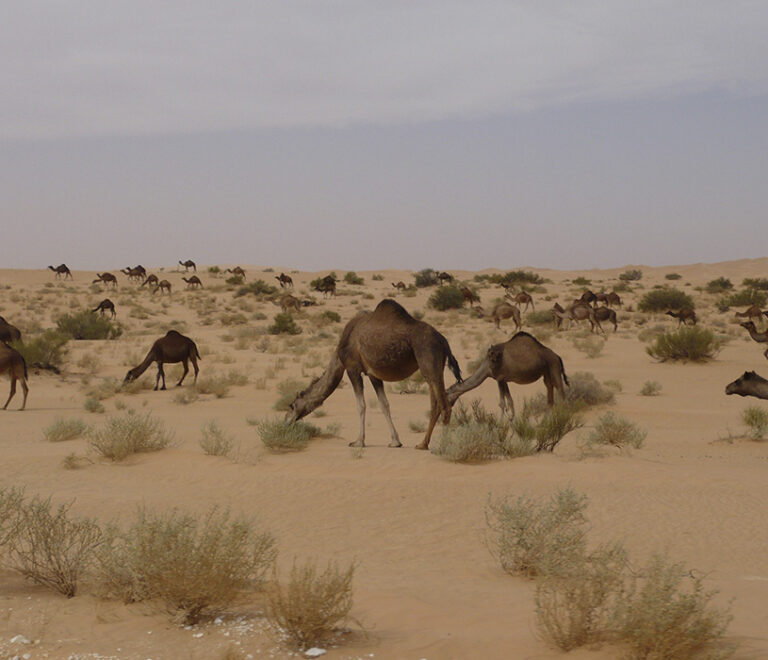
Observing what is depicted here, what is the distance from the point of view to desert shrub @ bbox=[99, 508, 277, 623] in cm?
548

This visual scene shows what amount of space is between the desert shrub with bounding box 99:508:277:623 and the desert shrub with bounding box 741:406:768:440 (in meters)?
10.9

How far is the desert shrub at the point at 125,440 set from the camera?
12.1 metres

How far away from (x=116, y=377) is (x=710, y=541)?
19379 millimetres

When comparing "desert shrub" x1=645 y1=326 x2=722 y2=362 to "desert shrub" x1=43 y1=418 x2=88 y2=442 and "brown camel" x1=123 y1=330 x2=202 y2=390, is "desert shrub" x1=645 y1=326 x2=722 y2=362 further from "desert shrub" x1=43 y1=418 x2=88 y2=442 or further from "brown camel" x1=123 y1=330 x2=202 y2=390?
"desert shrub" x1=43 y1=418 x2=88 y2=442

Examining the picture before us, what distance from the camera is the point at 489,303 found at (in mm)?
50906

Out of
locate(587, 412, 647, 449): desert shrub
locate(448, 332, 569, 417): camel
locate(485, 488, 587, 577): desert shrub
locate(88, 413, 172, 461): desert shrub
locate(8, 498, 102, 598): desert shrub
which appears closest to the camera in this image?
locate(8, 498, 102, 598): desert shrub

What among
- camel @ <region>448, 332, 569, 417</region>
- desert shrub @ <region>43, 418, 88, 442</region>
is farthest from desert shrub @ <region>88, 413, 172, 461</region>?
camel @ <region>448, 332, 569, 417</region>

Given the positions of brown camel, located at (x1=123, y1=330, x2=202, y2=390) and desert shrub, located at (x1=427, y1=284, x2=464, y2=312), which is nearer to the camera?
brown camel, located at (x1=123, y1=330, x2=202, y2=390)

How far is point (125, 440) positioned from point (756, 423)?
10.4 meters

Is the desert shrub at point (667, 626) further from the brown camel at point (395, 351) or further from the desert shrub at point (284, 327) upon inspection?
the desert shrub at point (284, 327)

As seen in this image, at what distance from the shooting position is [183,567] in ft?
18.1

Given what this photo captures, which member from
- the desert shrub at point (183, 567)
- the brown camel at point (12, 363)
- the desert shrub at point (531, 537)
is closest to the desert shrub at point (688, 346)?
the brown camel at point (12, 363)

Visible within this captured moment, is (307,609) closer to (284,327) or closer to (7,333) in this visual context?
(7,333)

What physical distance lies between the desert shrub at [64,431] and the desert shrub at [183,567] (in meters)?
8.79
